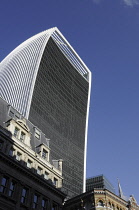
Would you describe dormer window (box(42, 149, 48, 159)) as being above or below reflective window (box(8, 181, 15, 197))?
above

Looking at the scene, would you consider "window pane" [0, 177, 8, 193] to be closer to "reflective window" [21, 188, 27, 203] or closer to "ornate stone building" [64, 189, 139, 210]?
"reflective window" [21, 188, 27, 203]

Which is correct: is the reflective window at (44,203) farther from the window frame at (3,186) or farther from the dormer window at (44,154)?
the window frame at (3,186)

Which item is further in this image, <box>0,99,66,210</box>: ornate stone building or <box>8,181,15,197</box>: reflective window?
<box>0,99,66,210</box>: ornate stone building

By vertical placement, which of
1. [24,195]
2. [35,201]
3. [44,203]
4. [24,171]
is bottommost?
[35,201]

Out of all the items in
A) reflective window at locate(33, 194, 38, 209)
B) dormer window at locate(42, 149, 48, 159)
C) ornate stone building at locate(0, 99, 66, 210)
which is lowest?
reflective window at locate(33, 194, 38, 209)

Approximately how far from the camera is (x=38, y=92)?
Answer: 642ft

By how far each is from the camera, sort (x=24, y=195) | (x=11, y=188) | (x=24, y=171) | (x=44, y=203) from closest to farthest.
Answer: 1. (x=11, y=188)
2. (x=24, y=195)
3. (x=24, y=171)
4. (x=44, y=203)

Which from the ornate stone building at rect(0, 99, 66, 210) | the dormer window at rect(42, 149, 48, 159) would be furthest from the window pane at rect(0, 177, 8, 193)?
the dormer window at rect(42, 149, 48, 159)

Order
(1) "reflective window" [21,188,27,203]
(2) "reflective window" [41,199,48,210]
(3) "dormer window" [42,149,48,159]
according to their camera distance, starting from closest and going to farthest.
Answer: (1) "reflective window" [21,188,27,203], (2) "reflective window" [41,199,48,210], (3) "dormer window" [42,149,48,159]

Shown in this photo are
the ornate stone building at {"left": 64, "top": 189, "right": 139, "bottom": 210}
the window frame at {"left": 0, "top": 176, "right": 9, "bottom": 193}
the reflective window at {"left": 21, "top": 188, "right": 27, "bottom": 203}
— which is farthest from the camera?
the ornate stone building at {"left": 64, "top": 189, "right": 139, "bottom": 210}

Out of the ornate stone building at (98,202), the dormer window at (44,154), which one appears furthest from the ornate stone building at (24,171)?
the ornate stone building at (98,202)

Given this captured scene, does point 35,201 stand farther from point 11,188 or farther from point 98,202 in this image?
point 98,202

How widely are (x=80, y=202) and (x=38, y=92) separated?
13194 cm

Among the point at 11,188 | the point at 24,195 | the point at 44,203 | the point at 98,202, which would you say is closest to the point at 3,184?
the point at 11,188
